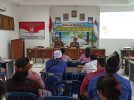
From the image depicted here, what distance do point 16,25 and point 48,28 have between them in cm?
179

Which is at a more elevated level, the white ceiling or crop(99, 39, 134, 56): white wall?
the white ceiling

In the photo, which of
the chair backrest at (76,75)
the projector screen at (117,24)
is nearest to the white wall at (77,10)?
the projector screen at (117,24)

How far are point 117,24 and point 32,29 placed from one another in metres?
4.81

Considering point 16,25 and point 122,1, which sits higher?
point 122,1

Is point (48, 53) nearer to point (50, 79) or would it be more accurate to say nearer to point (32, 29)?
point (32, 29)

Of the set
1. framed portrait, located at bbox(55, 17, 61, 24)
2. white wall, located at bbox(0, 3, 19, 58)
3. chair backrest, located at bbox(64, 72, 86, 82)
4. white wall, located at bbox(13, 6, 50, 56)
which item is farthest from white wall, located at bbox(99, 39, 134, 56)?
chair backrest, located at bbox(64, 72, 86, 82)

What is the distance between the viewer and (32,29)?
30.6ft

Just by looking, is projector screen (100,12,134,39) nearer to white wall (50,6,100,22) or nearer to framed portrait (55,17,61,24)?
white wall (50,6,100,22)

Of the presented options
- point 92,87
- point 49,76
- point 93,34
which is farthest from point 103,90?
point 93,34

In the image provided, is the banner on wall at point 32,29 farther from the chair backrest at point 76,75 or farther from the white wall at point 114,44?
the chair backrest at point 76,75

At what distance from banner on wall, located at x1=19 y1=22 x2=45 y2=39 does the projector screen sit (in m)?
3.43

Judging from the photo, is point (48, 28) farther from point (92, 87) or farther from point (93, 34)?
point (92, 87)

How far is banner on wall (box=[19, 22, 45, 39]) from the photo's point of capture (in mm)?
9297

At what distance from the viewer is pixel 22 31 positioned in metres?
9.37
